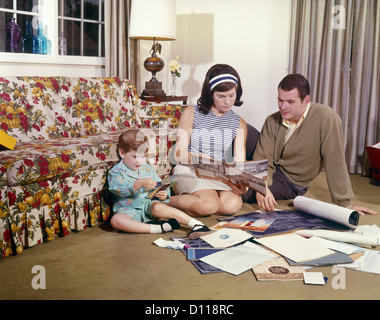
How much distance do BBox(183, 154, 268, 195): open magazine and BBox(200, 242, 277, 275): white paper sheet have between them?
462 mm

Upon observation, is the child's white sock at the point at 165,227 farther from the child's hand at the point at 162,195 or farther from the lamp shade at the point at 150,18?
the lamp shade at the point at 150,18

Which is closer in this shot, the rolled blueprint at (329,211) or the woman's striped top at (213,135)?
the rolled blueprint at (329,211)

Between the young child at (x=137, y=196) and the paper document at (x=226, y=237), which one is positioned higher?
the young child at (x=137, y=196)

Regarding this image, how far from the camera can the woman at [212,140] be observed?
259 cm

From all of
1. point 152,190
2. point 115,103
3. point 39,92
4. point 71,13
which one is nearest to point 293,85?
point 152,190

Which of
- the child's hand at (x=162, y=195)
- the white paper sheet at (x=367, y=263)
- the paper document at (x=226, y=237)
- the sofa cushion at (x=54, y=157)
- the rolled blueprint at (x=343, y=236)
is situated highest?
the sofa cushion at (x=54, y=157)

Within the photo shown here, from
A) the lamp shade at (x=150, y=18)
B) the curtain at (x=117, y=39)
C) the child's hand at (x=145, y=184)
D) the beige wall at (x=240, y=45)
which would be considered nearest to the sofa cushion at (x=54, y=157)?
the child's hand at (x=145, y=184)

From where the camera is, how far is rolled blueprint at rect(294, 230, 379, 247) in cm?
216

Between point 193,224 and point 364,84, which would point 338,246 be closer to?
point 193,224

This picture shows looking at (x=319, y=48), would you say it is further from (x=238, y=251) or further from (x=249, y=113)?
(x=238, y=251)

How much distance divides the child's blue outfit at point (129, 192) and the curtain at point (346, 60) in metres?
2.38

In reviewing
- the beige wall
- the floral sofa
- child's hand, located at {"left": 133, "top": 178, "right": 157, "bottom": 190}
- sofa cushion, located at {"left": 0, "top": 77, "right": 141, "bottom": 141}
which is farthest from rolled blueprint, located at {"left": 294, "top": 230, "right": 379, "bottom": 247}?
the beige wall

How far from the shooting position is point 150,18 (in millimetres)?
3518

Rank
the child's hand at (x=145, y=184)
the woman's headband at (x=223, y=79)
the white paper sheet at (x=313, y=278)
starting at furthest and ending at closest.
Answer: the woman's headband at (x=223, y=79)
the child's hand at (x=145, y=184)
the white paper sheet at (x=313, y=278)
